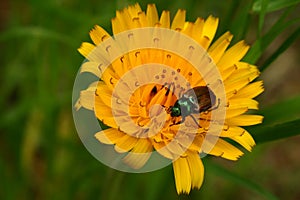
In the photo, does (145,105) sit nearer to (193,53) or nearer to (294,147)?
(193,53)

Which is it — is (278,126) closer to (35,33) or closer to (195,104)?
(195,104)

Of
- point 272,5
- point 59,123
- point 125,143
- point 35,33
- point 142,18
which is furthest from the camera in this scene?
point 59,123

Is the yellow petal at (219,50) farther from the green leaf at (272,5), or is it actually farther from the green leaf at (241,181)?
the green leaf at (241,181)

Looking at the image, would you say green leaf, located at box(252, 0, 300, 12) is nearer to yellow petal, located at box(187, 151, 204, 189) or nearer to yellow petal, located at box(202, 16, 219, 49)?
yellow petal, located at box(202, 16, 219, 49)

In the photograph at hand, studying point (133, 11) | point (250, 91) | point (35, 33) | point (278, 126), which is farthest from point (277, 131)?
point (35, 33)

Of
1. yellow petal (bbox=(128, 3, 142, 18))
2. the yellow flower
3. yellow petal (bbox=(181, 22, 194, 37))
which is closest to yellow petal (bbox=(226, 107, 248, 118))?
the yellow flower

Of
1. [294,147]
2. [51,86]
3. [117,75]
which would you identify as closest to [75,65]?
[51,86]
